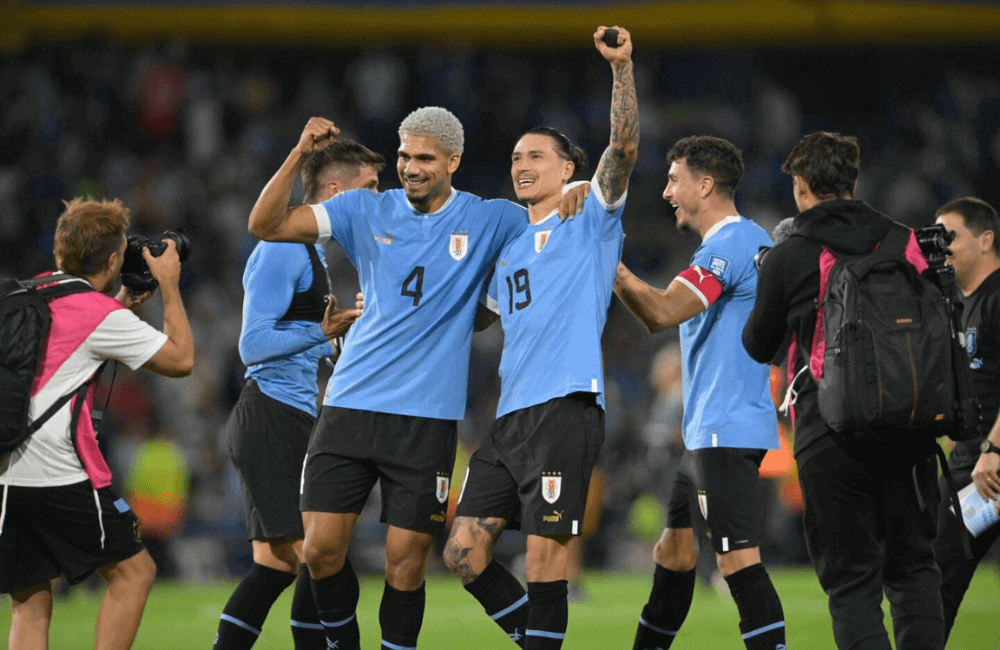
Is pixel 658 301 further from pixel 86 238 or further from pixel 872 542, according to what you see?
pixel 86 238

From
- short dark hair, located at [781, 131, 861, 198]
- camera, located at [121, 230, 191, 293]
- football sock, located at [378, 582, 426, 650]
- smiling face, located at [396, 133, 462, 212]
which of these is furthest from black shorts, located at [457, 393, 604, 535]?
camera, located at [121, 230, 191, 293]

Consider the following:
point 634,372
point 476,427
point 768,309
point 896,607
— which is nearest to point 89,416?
point 768,309

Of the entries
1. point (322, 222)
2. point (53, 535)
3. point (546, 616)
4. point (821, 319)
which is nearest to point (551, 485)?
point (546, 616)

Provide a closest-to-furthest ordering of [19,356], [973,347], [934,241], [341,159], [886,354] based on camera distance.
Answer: [886,354] → [934,241] → [19,356] → [973,347] → [341,159]

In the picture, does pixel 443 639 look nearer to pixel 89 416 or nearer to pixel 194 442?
pixel 89 416

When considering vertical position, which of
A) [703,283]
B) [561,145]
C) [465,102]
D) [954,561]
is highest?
[465,102]

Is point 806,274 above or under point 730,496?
above

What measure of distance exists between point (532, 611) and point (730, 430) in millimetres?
1370

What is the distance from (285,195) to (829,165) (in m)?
2.35

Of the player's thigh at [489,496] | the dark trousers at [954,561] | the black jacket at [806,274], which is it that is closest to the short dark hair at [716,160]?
the black jacket at [806,274]

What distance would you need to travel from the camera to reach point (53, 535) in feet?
17.1

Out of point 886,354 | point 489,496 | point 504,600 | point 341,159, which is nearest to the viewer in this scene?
point 886,354

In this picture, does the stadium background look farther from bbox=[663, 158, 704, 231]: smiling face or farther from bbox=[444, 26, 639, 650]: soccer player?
bbox=[444, 26, 639, 650]: soccer player

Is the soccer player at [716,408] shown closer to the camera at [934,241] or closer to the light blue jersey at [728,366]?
the light blue jersey at [728,366]
